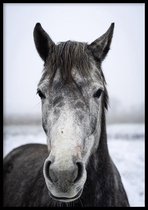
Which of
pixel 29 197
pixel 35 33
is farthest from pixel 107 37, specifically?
pixel 29 197

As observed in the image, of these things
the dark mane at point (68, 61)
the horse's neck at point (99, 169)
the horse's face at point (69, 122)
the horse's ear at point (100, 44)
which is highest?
the horse's ear at point (100, 44)

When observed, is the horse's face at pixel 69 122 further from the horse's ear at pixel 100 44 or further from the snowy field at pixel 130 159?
the snowy field at pixel 130 159

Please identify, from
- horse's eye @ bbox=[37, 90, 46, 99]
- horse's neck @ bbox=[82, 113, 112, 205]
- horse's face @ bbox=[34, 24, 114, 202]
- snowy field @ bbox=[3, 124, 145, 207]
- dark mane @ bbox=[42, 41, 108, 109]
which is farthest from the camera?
snowy field @ bbox=[3, 124, 145, 207]

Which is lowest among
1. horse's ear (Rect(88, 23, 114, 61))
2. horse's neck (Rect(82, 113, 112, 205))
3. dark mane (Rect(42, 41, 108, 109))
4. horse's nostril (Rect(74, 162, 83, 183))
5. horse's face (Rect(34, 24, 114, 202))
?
horse's neck (Rect(82, 113, 112, 205))

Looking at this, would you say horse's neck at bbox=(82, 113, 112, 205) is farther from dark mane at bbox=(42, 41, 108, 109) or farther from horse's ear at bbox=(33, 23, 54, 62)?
horse's ear at bbox=(33, 23, 54, 62)

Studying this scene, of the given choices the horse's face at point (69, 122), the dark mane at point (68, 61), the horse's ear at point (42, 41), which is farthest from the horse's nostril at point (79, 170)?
the horse's ear at point (42, 41)

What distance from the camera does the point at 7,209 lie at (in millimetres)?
3770

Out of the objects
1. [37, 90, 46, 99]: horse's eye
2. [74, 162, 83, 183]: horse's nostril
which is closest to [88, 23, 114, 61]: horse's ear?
[37, 90, 46, 99]: horse's eye

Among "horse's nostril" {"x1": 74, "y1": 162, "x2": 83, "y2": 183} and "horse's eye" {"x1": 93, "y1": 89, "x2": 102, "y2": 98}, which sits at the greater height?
"horse's eye" {"x1": 93, "y1": 89, "x2": 102, "y2": 98}

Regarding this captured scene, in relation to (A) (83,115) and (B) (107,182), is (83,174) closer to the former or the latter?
(A) (83,115)

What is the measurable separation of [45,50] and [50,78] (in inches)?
19.2

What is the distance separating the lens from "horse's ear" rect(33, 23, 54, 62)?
8.61ft

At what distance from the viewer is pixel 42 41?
8.85ft

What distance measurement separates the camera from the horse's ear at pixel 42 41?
2.62 meters
